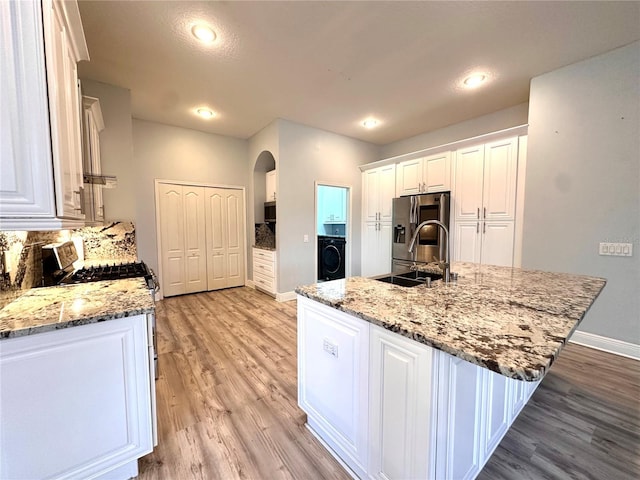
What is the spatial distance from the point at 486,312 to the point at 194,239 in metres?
4.58

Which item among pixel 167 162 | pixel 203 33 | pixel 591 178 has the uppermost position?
pixel 203 33

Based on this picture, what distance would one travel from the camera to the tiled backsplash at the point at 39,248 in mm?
1441

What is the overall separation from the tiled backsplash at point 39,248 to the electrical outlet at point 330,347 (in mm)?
1688

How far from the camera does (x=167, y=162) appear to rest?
4316 millimetres

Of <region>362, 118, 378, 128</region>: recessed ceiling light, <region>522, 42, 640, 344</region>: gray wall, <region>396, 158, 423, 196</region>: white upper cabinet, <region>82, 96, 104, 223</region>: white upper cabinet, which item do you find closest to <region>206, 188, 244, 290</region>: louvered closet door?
<region>82, 96, 104, 223</region>: white upper cabinet

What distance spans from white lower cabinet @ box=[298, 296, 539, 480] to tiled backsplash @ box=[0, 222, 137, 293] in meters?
1.63

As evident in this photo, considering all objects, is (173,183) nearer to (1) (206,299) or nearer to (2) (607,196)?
(1) (206,299)

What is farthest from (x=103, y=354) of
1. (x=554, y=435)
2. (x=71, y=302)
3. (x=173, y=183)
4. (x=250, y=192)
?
(x=250, y=192)

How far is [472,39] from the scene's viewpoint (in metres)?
2.26

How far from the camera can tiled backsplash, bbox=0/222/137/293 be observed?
4.73 ft

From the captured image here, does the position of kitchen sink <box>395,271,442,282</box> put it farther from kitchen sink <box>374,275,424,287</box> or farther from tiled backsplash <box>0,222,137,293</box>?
tiled backsplash <box>0,222,137,293</box>

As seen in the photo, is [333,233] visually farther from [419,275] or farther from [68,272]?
[68,272]

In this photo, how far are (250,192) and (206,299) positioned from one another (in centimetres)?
212

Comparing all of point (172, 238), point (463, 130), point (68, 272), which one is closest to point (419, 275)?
point (68, 272)
